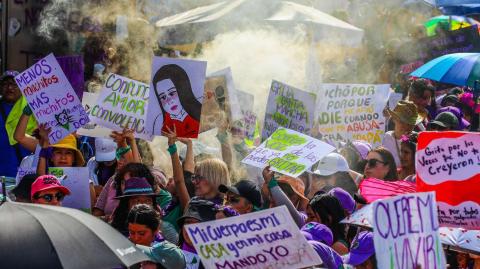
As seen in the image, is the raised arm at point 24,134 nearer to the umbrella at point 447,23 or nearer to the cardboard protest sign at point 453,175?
the cardboard protest sign at point 453,175

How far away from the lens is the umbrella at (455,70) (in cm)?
1102

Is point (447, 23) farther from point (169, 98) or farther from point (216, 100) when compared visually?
point (169, 98)

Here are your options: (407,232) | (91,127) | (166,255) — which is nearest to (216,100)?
(91,127)

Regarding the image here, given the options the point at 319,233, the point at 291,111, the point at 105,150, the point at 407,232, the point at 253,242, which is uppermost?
the point at 407,232

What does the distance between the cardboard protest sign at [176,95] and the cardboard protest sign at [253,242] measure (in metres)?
3.49

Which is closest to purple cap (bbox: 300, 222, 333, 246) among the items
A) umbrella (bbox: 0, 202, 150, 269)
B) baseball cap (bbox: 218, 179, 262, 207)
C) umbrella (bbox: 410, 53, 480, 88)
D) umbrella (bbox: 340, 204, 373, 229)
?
umbrella (bbox: 340, 204, 373, 229)

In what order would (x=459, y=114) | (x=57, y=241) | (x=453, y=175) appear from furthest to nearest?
(x=459, y=114)
(x=453, y=175)
(x=57, y=241)

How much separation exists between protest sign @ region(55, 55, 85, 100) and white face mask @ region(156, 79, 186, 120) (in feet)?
3.22

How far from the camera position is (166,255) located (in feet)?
19.5

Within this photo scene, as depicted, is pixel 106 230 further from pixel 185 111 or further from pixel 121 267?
pixel 185 111

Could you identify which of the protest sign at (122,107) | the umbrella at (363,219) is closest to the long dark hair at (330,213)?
the umbrella at (363,219)

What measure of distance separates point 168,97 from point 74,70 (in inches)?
45.0

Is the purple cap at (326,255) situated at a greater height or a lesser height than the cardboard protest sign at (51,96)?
A: lesser

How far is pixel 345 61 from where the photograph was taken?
1557 cm
